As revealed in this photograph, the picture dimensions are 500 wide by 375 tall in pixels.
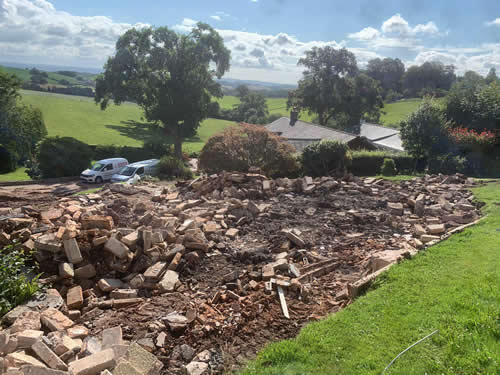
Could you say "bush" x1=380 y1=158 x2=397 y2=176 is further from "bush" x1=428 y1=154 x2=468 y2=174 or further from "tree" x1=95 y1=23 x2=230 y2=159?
"tree" x1=95 y1=23 x2=230 y2=159

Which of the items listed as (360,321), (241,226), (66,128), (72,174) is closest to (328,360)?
(360,321)

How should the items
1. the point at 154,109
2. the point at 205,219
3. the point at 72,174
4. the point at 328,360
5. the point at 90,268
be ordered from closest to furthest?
the point at 328,360, the point at 90,268, the point at 205,219, the point at 72,174, the point at 154,109

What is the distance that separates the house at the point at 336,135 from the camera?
101 ft

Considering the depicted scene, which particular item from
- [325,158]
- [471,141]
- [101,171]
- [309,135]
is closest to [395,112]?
[309,135]

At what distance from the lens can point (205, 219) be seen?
10.0m

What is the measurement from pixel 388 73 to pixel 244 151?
10423cm

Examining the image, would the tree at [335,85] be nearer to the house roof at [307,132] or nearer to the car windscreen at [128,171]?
the house roof at [307,132]

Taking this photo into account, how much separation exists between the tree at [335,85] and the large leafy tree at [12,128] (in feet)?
120

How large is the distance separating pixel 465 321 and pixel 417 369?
3.95ft

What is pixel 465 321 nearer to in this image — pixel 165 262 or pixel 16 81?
pixel 165 262

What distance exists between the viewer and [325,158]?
2198 cm

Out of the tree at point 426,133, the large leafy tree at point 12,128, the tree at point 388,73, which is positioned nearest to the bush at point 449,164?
the tree at point 426,133

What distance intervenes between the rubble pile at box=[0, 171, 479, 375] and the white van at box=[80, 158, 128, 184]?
512 inches

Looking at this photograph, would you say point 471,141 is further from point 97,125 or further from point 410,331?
point 97,125
